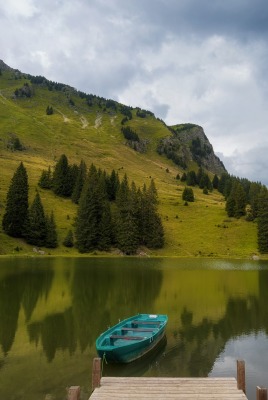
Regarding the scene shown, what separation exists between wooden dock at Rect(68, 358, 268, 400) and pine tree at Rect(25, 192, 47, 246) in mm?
98360

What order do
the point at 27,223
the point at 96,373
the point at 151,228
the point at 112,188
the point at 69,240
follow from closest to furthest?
the point at 96,373 → the point at 27,223 → the point at 69,240 → the point at 151,228 → the point at 112,188

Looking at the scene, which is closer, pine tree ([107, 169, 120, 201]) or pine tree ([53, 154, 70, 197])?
pine tree ([53, 154, 70, 197])

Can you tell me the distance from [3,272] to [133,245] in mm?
60234

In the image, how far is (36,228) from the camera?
114 metres

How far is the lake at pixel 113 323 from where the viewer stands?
23.9 metres

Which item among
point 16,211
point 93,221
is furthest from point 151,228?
point 16,211

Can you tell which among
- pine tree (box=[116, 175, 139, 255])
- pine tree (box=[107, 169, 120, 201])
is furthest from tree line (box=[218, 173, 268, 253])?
pine tree (box=[107, 169, 120, 201])

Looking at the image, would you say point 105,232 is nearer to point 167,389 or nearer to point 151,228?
point 151,228

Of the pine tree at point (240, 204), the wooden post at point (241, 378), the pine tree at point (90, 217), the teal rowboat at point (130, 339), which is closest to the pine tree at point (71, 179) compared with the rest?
the pine tree at point (90, 217)

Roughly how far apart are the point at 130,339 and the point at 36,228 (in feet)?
297

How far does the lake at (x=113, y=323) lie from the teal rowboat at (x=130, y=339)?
69 cm

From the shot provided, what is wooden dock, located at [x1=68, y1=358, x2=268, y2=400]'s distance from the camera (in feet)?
54.9

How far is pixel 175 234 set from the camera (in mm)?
139375

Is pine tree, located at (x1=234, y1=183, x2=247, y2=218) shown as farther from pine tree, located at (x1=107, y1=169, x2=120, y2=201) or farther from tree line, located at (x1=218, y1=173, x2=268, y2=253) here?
pine tree, located at (x1=107, y1=169, x2=120, y2=201)
